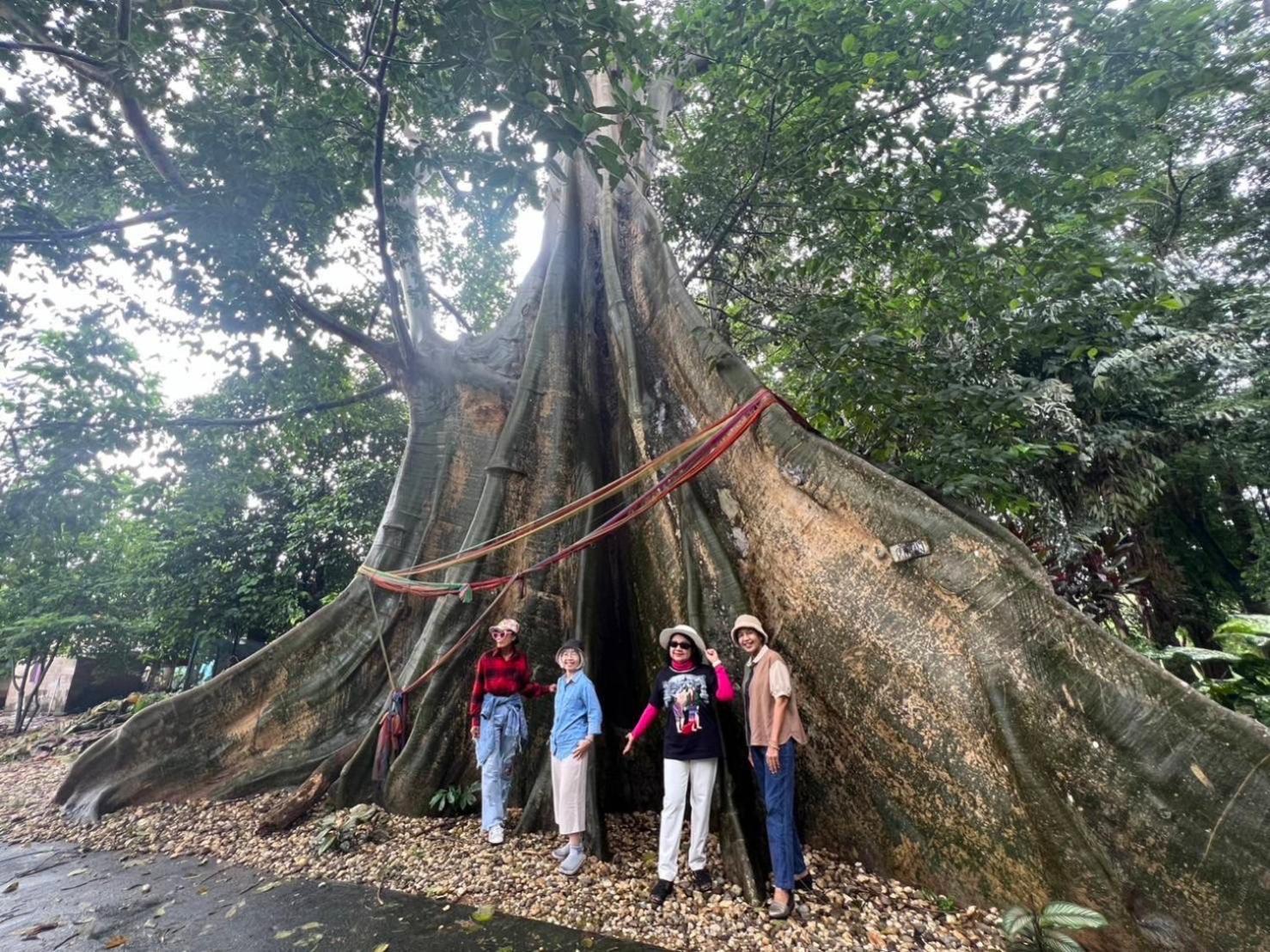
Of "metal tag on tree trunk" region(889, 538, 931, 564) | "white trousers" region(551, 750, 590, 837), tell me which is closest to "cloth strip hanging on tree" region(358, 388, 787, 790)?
"metal tag on tree trunk" region(889, 538, 931, 564)

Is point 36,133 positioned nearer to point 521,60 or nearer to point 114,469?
point 114,469

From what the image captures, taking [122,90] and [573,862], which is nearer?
[573,862]

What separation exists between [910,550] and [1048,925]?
1.47 meters

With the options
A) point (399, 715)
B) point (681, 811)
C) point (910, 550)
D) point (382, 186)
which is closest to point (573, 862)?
point (681, 811)

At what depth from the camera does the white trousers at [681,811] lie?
9.19 ft

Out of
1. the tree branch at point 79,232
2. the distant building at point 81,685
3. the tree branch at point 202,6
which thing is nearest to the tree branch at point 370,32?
the tree branch at point 202,6

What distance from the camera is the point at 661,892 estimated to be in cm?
274

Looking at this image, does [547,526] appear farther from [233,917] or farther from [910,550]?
[233,917]

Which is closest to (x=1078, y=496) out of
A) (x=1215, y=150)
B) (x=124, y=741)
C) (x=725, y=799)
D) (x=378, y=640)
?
(x=1215, y=150)

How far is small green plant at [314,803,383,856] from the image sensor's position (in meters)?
3.35

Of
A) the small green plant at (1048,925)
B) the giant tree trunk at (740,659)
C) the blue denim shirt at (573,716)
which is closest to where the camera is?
the small green plant at (1048,925)

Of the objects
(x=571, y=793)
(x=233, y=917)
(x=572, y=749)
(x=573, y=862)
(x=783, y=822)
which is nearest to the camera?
(x=783, y=822)

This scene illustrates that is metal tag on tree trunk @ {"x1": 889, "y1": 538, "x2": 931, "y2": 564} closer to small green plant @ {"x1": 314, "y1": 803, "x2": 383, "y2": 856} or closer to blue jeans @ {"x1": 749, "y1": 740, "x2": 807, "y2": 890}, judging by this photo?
blue jeans @ {"x1": 749, "y1": 740, "x2": 807, "y2": 890}

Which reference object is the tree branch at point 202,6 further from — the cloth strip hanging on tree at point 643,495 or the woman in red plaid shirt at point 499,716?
the woman in red plaid shirt at point 499,716
